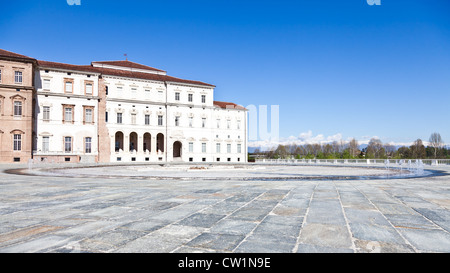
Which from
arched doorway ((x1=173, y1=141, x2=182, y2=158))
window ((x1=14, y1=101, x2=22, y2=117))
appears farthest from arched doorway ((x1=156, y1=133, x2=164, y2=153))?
window ((x1=14, y1=101, x2=22, y2=117))

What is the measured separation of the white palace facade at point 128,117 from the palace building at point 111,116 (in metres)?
0.13

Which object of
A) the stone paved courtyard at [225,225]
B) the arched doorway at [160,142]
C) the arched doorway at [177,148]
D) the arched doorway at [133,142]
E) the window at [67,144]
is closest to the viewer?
the stone paved courtyard at [225,225]

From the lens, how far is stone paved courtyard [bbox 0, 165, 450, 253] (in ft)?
10.5

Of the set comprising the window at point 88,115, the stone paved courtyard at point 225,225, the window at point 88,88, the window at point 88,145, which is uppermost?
the window at point 88,88

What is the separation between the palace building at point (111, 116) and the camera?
3688 cm

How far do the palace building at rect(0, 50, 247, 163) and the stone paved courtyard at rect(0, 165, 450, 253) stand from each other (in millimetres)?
37978

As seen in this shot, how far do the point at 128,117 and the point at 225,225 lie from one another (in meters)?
46.0

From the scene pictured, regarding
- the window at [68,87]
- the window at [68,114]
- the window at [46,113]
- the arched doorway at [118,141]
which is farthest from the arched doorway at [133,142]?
the window at [46,113]

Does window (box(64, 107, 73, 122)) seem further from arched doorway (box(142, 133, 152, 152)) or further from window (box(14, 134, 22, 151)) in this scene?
arched doorway (box(142, 133, 152, 152))

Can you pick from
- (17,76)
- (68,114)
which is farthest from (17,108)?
(68,114)

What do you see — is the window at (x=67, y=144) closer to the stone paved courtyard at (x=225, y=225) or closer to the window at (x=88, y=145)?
the window at (x=88, y=145)
